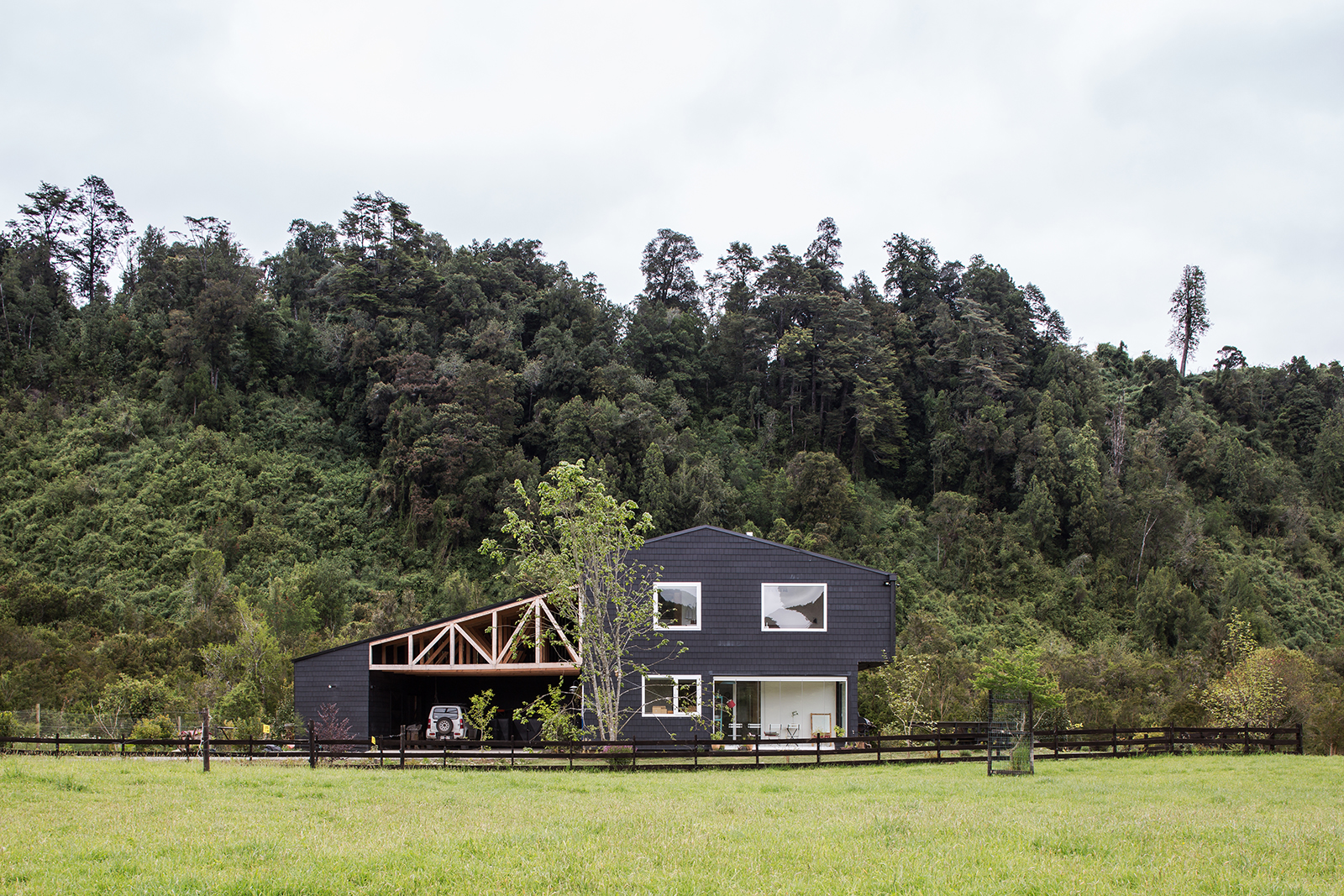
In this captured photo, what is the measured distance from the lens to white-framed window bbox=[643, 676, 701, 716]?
26078 mm

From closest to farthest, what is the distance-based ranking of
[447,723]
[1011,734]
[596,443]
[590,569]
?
1. [1011,734]
2. [590,569]
3. [447,723]
4. [596,443]

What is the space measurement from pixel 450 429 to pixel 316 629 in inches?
544

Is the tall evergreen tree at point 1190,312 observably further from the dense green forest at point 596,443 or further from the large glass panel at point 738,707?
the large glass panel at point 738,707

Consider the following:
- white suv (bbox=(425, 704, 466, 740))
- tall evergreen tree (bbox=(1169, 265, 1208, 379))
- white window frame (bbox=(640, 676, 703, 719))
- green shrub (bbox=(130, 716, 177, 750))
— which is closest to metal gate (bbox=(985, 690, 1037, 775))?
white window frame (bbox=(640, 676, 703, 719))

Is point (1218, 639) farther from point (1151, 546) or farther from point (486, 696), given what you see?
point (486, 696)

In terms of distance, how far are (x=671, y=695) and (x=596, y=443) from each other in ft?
87.9

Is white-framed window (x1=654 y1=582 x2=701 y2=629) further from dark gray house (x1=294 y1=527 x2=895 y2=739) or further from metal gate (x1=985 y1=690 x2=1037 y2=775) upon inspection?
metal gate (x1=985 y1=690 x2=1037 y2=775)

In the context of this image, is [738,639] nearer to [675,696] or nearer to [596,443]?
[675,696]

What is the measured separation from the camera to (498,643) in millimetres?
29453

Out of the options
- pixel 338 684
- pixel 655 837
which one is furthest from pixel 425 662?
pixel 655 837

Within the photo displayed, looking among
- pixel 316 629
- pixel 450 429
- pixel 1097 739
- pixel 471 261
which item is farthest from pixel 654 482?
pixel 1097 739

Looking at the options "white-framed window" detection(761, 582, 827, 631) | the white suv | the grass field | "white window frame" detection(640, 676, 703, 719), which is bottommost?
the white suv

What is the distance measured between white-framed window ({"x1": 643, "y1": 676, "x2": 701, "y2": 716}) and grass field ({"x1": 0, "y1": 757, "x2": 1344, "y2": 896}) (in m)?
9.78

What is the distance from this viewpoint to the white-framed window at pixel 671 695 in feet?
85.6
